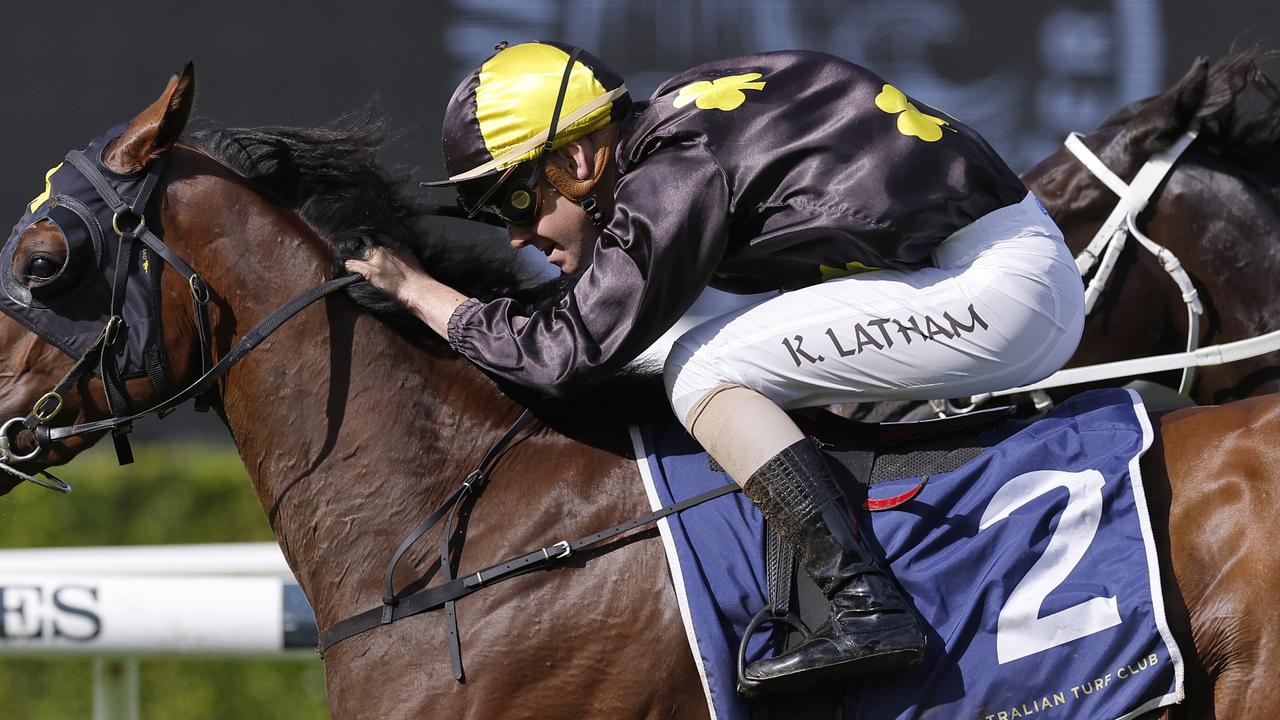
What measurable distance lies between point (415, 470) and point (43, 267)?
2.38 ft

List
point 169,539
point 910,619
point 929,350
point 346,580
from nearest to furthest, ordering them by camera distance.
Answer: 1. point 910,619
2. point 929,350
3. point 346,580
4. point 169,539

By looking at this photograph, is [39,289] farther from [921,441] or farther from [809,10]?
[809,10]

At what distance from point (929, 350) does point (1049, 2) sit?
3769 millimetres

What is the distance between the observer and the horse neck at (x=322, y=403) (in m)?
2.37

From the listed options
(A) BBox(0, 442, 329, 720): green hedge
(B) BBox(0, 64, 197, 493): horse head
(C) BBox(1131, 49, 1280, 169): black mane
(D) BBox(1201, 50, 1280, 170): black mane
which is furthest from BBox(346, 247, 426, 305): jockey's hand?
(A) BBox(0, 442, 329, 720): green hedge

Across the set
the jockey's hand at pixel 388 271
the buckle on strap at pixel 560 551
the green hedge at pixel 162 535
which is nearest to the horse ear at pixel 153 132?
the jockey's hand at pixel 388 271

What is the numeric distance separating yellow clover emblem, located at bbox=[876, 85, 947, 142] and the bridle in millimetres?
1077

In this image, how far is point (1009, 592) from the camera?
2.11 meters

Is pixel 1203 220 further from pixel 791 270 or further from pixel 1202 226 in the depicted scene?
pixel 791 270

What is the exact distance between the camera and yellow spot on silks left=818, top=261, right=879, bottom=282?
2.27m

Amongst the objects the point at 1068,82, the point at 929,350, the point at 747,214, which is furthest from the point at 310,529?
the point at 1068,82

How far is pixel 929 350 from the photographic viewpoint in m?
2.19

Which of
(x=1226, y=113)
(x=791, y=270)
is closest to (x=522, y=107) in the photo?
(x=791, y=270)

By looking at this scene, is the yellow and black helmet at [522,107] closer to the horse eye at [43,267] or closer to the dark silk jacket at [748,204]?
the dark silk jacket at [748,204]
